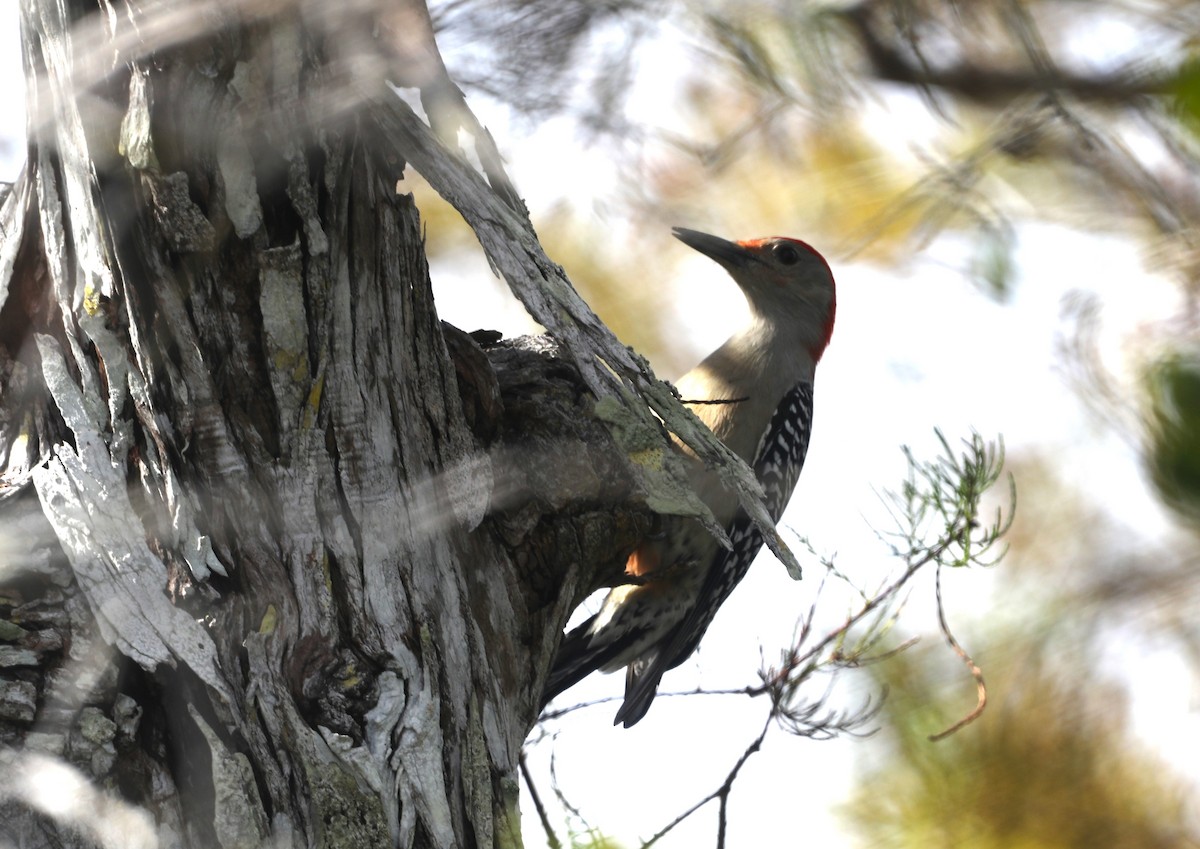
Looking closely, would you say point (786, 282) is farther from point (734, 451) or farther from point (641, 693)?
point (641, 693)

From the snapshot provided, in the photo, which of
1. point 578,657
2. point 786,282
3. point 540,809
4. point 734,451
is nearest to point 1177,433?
point 540,809

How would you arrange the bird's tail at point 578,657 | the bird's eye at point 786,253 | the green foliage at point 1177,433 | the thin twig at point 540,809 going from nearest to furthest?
1. the green foliage at point 1177,433
2. the thin twig at point 540,809
3. the bird's tail at point 578,657
4. the bird's eye at point 786,253

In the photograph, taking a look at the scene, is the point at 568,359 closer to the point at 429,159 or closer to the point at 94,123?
the point at 429,159

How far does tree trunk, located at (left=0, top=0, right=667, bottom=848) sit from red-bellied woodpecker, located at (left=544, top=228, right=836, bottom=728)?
4.83 ft

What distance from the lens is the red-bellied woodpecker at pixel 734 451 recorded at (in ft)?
14.8

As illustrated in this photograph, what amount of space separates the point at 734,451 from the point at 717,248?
1038 millimetres

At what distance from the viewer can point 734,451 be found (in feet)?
16.0

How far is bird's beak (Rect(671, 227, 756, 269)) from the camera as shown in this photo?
17.1 feet

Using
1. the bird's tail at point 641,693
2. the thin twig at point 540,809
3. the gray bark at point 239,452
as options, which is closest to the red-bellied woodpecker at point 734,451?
the bird's tail at point 641,693

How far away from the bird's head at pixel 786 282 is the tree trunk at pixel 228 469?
8.77 ft

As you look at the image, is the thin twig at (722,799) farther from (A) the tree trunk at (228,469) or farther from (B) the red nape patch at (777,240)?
(B) the red nape patch at (777,240)

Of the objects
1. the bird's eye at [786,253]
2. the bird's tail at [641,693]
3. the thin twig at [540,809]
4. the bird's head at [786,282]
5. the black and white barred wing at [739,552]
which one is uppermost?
the bird's eye at [786,253]

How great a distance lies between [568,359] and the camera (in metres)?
3.64

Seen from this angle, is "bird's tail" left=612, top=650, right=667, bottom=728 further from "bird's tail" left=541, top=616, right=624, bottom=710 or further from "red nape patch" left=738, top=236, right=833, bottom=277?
"red nape patch" left=738, top=236, right=833, bottom=277
